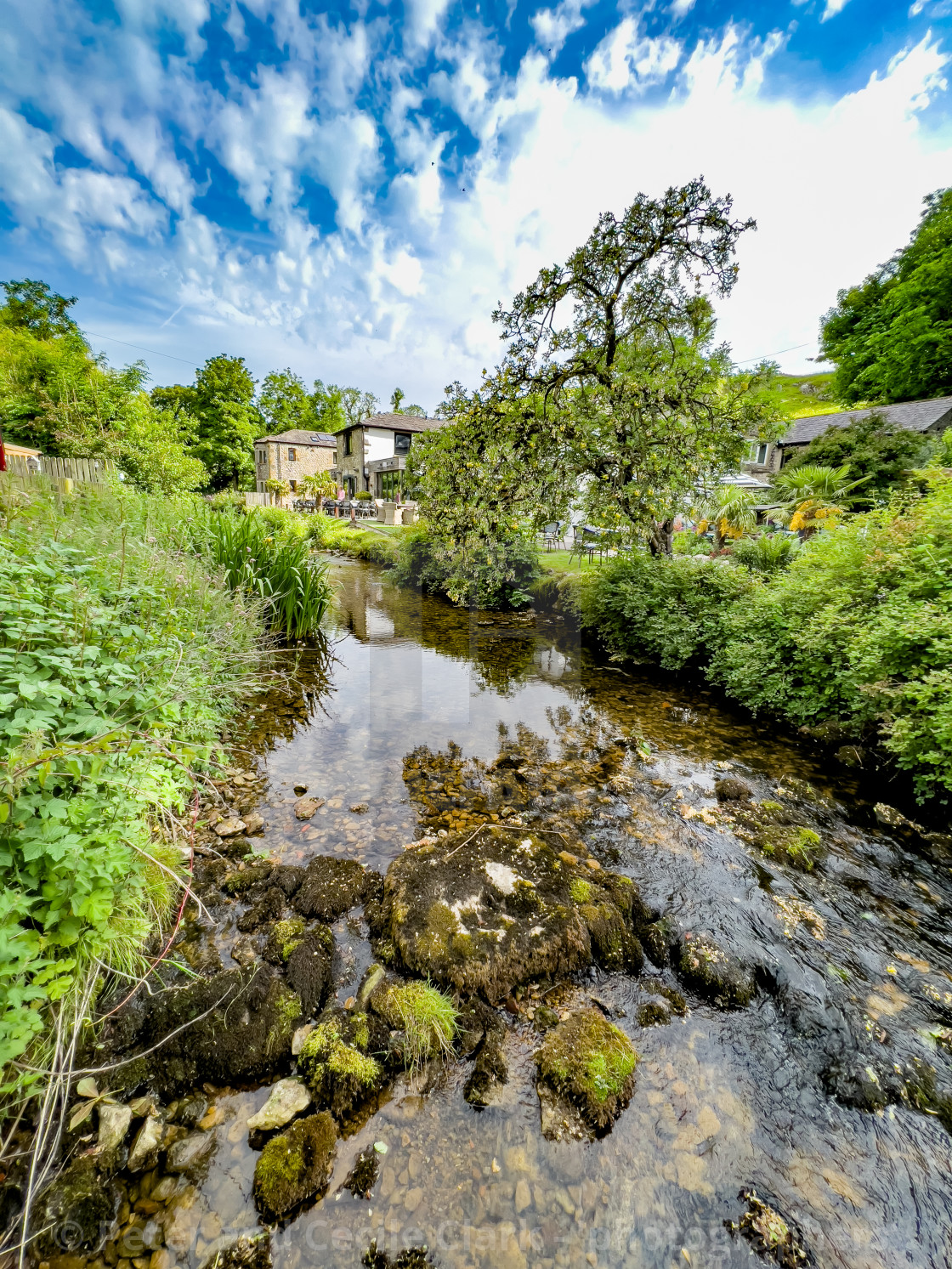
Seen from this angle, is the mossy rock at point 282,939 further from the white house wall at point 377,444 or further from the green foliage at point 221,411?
the green foliage at point 221,411

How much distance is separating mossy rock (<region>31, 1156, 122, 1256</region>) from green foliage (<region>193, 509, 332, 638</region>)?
541cm

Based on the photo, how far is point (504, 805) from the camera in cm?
439

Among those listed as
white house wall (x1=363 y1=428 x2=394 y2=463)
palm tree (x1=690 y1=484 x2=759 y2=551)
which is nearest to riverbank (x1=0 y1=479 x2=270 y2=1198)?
palm tree (x1=690 y1=484 x2=759 y2=551)

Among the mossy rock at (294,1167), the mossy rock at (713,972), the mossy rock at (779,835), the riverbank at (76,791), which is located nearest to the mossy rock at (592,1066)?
the mossy rock at (713,972)

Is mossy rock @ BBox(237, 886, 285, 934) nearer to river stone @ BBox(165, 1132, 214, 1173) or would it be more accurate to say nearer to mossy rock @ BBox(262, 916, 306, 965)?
mossy rock @ BBox(262, 916, 306, 965)

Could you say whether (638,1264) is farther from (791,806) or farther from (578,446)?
(578,446)

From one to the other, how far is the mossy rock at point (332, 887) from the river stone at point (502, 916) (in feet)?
0.60

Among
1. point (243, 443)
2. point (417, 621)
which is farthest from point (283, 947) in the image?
point (243, 443)

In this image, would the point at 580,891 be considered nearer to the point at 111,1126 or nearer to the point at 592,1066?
the point at 592,1066

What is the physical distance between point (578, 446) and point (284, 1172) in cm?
720

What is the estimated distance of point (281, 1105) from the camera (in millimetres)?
2027

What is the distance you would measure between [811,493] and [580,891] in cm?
1752

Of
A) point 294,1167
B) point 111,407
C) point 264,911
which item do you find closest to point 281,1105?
point 294,1167

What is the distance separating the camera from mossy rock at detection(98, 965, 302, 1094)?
212cm
